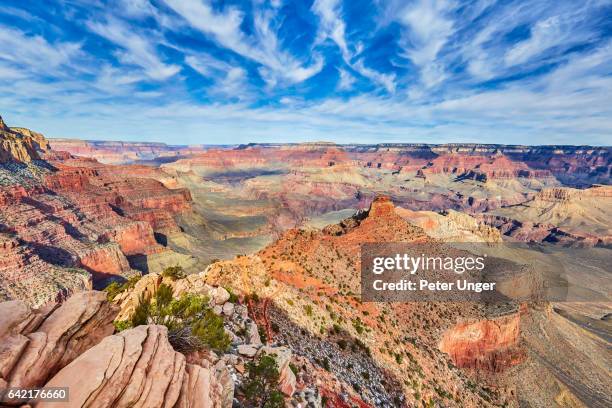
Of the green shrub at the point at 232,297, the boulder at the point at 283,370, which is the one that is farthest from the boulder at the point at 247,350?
the green shrub at the point at 232,297

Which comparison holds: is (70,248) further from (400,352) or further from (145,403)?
(145,403)

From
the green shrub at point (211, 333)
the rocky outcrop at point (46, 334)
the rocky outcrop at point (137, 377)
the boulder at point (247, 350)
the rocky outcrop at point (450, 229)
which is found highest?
the rocky outcrop at point (46, 334)

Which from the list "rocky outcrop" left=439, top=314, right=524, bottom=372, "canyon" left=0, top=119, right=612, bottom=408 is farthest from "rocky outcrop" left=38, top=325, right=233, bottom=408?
"rocky outcrop" left=439, top=314, right=524, bottom=372

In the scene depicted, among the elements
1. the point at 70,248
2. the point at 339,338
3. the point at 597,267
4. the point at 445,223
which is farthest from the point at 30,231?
the point at 597,267

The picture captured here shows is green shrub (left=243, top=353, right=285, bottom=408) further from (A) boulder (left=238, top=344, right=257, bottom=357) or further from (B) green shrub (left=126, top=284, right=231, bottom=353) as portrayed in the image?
(B) green shrub (left=126, top=284, right=231, bottom=353)

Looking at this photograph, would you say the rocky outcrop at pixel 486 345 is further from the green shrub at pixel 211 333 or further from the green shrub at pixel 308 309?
the green shrub at pixel 211 333

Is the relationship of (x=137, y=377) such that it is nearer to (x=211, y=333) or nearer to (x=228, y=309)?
(x=211, y=333)
